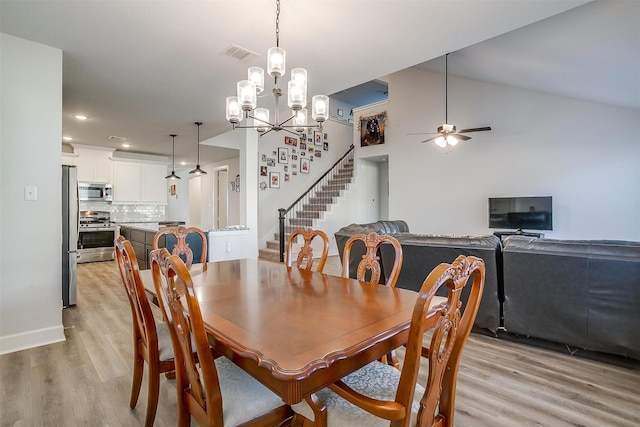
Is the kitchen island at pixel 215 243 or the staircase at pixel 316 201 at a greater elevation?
the staircase at pixel 316 201

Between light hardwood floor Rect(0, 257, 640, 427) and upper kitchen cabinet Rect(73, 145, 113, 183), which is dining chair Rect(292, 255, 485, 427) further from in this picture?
upper kitchen cabinet Rect(73, 145, 113, 183)

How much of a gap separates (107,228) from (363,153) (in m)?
6.46

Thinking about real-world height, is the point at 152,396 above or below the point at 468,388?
above

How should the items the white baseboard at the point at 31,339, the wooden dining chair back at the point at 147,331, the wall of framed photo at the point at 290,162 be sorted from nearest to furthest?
the wooden dining chair back at the point at 147,331 → the white baseboard at the point at 31,339 → the wall of framed photo at the point at 290,162

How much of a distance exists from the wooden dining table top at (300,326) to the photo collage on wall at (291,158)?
252 inches

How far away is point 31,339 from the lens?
8.43ft

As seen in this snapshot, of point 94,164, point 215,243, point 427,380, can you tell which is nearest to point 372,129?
point 215,243

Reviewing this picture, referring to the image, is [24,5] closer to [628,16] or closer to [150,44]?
[150,44]

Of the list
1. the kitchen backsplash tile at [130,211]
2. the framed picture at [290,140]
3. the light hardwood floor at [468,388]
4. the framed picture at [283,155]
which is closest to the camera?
the light hardwood floor at [468,388]

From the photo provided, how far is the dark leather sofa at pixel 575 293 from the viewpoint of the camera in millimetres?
2154

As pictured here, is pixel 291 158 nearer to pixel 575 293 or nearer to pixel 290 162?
pixel 290 162

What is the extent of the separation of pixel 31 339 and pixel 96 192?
5289 millimetres

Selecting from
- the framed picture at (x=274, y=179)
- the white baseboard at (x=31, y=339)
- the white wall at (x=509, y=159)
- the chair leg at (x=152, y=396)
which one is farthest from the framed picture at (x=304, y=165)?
the chair leg at (x=152, y=396)

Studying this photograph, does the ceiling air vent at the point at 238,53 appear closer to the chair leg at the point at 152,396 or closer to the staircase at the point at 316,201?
the chair leg at the point at 152,396
